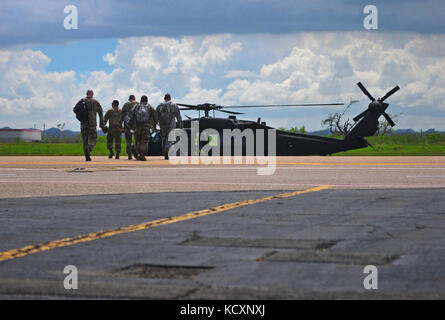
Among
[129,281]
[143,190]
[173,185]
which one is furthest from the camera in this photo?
[173,185]

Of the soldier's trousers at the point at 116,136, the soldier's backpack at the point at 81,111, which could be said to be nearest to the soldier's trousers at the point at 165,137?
the soldier's trousers at the point at 116,136

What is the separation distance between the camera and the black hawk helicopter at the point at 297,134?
1225 inches

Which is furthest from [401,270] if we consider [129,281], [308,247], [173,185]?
[173,185]

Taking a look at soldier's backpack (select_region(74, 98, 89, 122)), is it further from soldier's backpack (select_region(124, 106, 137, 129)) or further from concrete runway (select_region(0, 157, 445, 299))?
concrete runway (select_region(0, 157, 445, 299))

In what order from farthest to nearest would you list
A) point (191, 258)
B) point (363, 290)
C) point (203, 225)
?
point (203, 225), point (191, 258), point (363, 290)

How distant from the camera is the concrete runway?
15.6ft

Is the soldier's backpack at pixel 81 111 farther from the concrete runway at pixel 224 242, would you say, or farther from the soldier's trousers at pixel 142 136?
the concrete runway at pixel 224 242

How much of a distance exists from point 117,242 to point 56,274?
142cm

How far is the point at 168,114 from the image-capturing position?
24844 mm

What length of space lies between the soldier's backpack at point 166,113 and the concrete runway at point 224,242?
1250cm

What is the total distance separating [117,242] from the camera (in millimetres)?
6594

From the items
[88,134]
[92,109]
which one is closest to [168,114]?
[92,109]

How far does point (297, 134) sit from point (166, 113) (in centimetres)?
1091
